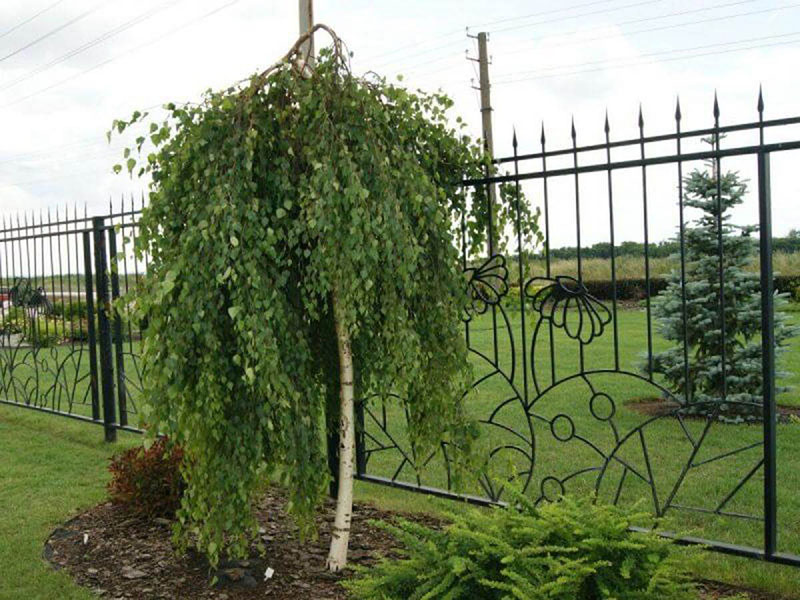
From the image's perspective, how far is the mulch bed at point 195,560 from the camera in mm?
3525

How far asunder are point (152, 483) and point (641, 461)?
11.0 ft

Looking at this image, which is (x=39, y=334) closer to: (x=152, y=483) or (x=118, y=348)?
(x=118, y=348)

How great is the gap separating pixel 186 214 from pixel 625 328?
1306 centimetres

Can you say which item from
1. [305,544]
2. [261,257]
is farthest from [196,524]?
[261,257]

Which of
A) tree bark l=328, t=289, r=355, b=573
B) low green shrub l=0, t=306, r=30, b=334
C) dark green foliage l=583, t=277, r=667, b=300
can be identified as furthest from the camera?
dark green foliage l=583, t=277, r=667, b=300

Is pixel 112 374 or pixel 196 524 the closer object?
pixel 196 524

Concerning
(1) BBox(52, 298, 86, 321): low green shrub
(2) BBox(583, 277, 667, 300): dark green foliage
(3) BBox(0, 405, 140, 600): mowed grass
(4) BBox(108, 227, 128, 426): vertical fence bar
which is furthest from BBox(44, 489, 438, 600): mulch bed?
(2) BBox(583, 277, 667, 300): dark green foliage

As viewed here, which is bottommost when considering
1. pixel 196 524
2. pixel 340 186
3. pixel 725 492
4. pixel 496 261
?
pixel 725 492

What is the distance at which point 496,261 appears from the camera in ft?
13.6

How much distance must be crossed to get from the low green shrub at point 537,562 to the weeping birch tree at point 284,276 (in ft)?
2.42

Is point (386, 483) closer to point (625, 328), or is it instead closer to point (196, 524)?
point (196, 524)

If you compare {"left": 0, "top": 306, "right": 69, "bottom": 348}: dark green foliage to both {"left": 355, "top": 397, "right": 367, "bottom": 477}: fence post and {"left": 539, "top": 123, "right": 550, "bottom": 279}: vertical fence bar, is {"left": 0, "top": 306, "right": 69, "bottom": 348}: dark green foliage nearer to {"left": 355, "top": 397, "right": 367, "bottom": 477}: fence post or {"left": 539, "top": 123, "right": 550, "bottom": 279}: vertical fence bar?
{"left": 355, "top": 397, "right": 367, "bottom": 477}: fence post

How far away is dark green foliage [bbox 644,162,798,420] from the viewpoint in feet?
24.1

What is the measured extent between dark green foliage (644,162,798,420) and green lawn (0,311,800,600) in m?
0.54
